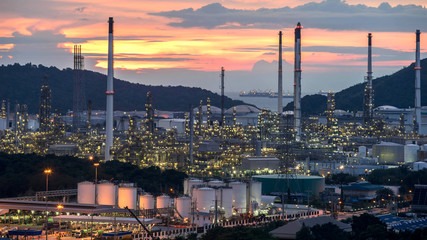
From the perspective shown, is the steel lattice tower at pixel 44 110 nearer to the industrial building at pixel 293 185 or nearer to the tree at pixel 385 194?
the industrial building at pixel 293 185

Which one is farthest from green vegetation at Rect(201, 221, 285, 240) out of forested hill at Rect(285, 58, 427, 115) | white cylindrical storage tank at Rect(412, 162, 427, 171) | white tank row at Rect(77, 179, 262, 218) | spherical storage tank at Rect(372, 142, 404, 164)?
forested hill at Rect(285, 58, 427, 115)

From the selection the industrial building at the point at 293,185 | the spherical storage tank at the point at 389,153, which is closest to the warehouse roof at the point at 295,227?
the industrial building at the point at 293,185

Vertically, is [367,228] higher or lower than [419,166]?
lower

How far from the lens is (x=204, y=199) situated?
122 ft

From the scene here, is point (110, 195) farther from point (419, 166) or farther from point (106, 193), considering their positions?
point (419, 166)

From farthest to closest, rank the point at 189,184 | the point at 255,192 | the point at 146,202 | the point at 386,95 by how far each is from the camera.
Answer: the point at 386,95, the point at 189,184, the point at 255,192, the point at 146,202

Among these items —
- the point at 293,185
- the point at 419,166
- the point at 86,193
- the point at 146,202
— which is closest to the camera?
the point at 146,202

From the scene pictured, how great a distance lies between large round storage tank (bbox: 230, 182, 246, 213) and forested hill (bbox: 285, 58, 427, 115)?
290 ft

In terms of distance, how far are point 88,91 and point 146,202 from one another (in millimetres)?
118065

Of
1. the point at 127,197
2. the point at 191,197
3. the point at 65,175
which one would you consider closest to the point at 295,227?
the point at 191,197

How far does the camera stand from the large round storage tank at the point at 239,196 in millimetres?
38947

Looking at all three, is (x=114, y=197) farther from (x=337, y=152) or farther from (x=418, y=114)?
(x=418, y=114)

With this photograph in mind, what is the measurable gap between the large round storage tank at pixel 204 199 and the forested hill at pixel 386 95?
9065 cm

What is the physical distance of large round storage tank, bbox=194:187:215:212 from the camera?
3712 cm
